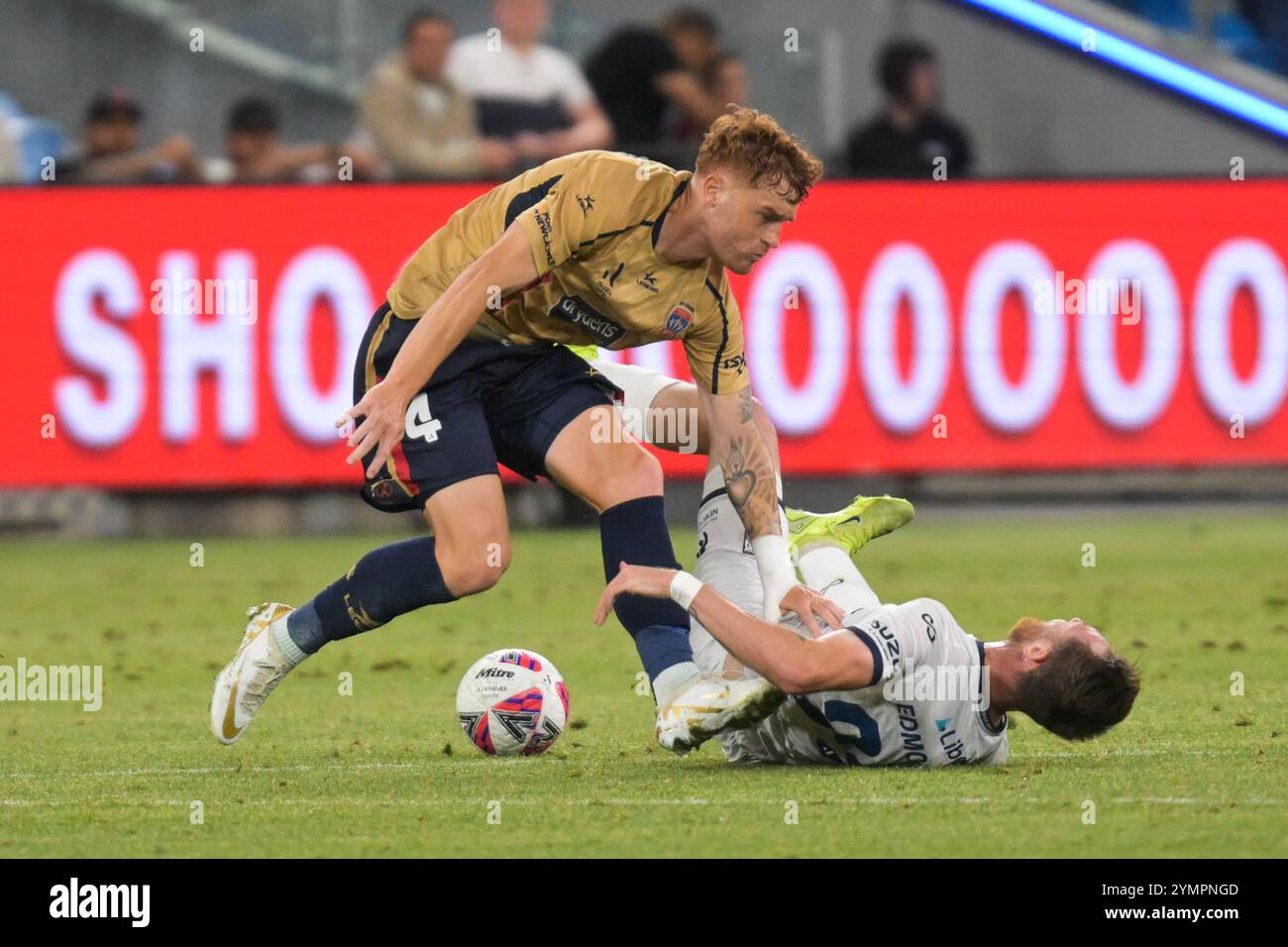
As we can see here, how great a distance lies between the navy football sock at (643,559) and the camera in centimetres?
639

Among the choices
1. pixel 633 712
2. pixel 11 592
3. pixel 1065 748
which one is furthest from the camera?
pixel 11 592

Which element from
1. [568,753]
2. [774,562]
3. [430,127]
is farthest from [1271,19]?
[568,753]

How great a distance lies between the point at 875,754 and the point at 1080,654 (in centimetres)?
66

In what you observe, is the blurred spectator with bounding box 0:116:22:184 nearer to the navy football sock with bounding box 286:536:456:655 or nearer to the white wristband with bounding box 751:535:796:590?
the navy football sock with bounding box 286:536:456:655

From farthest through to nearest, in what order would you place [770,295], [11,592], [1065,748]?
[770,295], [11,592], [1065,748]

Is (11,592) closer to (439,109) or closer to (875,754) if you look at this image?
(439,109)

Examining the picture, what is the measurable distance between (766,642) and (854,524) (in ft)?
4.07

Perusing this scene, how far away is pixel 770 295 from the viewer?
43.8ft

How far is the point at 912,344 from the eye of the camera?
13352 mm

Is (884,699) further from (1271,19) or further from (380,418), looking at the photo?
(1271,19)

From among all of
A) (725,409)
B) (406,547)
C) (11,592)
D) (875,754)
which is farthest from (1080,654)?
(11,592)

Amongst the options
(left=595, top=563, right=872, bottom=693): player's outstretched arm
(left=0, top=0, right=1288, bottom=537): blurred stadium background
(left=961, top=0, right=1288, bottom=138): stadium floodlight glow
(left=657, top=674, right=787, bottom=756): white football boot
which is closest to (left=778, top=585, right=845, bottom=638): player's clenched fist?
(left=657, top=674, right=787, bottom=756): white football boot

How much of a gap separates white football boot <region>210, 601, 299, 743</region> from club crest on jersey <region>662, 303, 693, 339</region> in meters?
1.48

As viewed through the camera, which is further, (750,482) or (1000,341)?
(1000,341)
